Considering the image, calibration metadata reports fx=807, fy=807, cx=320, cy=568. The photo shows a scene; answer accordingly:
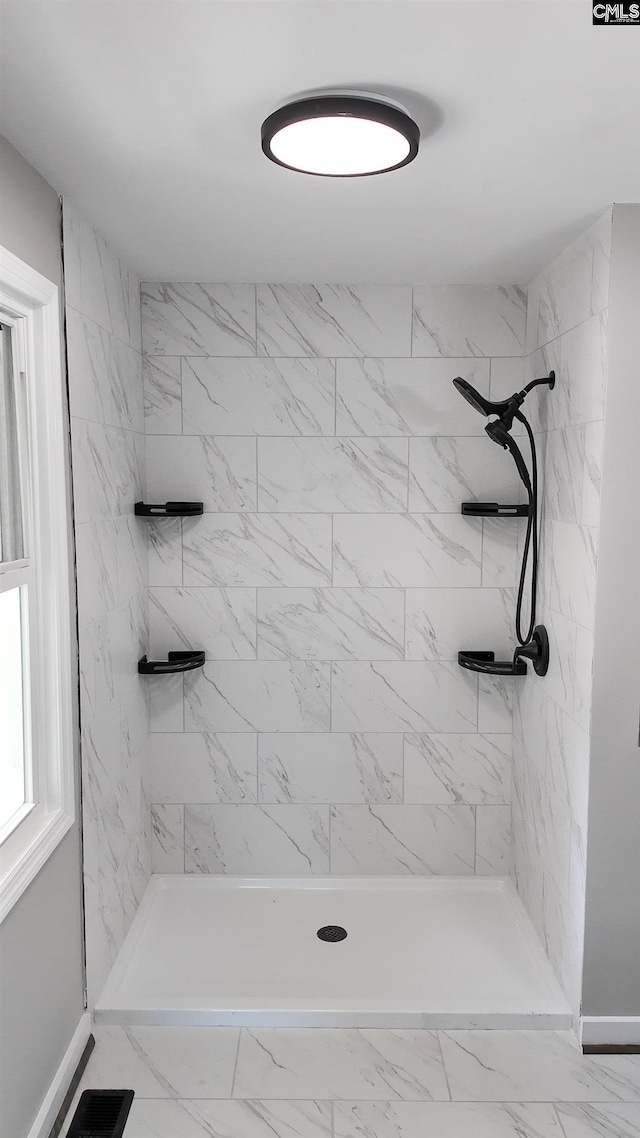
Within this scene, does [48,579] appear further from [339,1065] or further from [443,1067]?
[443,1067]

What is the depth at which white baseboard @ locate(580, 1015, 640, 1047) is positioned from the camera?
2328 mm

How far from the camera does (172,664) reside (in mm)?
3008

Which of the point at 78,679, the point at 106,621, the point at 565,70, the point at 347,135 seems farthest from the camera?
the point at 106,621

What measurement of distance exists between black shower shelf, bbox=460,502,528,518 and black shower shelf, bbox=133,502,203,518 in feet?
3.34

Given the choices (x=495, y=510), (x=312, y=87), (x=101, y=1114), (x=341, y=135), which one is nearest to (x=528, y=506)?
Result: (x=495, y=510)

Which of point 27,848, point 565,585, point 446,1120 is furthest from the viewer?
point 565,585

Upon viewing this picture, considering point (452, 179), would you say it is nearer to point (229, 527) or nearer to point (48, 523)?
point (48, 523)

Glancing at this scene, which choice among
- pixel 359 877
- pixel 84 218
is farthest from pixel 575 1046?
pixel 84 218

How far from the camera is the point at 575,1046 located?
235 cm

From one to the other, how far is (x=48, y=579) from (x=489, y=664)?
1.65 metres

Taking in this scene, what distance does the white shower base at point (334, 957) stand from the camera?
7.99ft

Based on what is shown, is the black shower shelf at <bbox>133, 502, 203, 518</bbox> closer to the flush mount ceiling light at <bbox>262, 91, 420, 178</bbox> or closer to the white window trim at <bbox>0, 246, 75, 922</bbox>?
the white window trim at <bbox>0, 246, 75, 922</bbox>

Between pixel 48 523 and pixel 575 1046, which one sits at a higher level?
pixel 48 523

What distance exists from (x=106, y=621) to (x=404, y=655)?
46.9 inches
